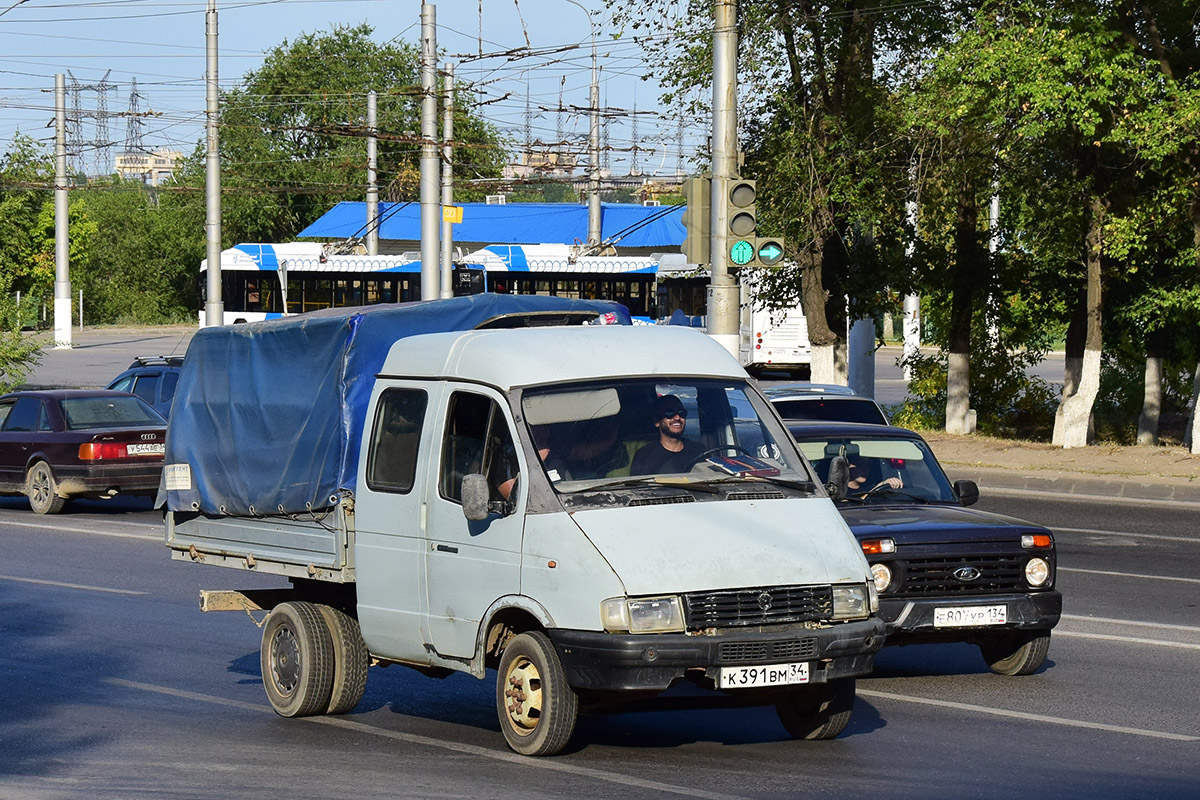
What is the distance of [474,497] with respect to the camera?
22.7 ft

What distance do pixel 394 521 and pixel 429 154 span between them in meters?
21.7

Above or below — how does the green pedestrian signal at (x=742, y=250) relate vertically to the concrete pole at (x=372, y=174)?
below

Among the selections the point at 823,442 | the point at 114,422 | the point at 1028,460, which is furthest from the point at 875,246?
the point at 823,442

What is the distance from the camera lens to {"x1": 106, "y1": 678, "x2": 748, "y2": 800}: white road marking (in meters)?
6.48

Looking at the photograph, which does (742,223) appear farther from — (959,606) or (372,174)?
(372,174)

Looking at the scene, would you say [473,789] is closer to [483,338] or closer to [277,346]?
[483,338]

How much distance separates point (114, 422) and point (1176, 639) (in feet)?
43.5

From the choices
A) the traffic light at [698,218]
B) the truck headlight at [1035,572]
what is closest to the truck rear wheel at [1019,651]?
the truck headlight at [1035,572]

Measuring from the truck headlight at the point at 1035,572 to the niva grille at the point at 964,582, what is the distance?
0.03m

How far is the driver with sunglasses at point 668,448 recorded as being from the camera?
7168mm

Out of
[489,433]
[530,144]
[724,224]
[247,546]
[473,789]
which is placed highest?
[530,144]

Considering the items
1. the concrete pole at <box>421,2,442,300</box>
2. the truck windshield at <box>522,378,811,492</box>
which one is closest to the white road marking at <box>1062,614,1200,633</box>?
the truck windshield at <box>522,378,811,492</box>

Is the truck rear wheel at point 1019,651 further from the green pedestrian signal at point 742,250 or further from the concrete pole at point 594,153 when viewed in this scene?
the concrete pole at point 594,153

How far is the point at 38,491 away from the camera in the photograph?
1939cm
